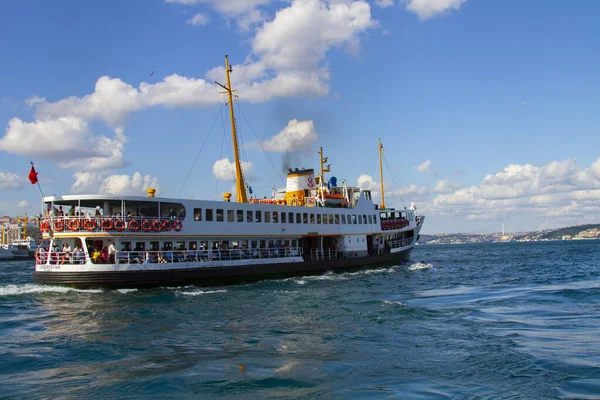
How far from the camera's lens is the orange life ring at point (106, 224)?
27.0 metres

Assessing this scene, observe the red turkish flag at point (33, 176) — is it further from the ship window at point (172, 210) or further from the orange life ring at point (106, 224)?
the ship window at point (172, 210)

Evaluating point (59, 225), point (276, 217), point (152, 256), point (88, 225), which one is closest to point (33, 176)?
point (59, 225)

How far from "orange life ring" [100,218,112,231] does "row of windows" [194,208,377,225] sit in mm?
5153

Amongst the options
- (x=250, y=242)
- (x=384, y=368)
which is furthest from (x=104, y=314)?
(x=250, y=242)

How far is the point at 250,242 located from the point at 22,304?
1474cm

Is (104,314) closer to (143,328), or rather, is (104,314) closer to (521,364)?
(143,328)

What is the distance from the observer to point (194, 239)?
31219 mm

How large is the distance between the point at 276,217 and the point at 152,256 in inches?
403

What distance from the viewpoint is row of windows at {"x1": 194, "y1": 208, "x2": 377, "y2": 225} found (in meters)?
31.4

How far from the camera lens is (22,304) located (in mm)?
23750

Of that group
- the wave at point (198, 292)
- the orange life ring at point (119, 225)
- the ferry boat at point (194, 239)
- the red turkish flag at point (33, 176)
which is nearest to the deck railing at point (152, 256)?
the ferry boat at point (194, 239)

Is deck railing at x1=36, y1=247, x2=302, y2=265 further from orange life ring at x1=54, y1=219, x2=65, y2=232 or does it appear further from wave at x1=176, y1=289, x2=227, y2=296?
wave at x1=176, y1=289, x2=227, y2=296

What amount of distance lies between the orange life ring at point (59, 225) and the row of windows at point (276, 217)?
7.20 metres

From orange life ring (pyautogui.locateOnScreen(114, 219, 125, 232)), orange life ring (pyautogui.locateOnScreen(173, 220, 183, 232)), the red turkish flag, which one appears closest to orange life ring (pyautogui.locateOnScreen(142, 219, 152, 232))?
orange life ring (pyautogui.locateOnScreen(114, 219, 125, 232))
